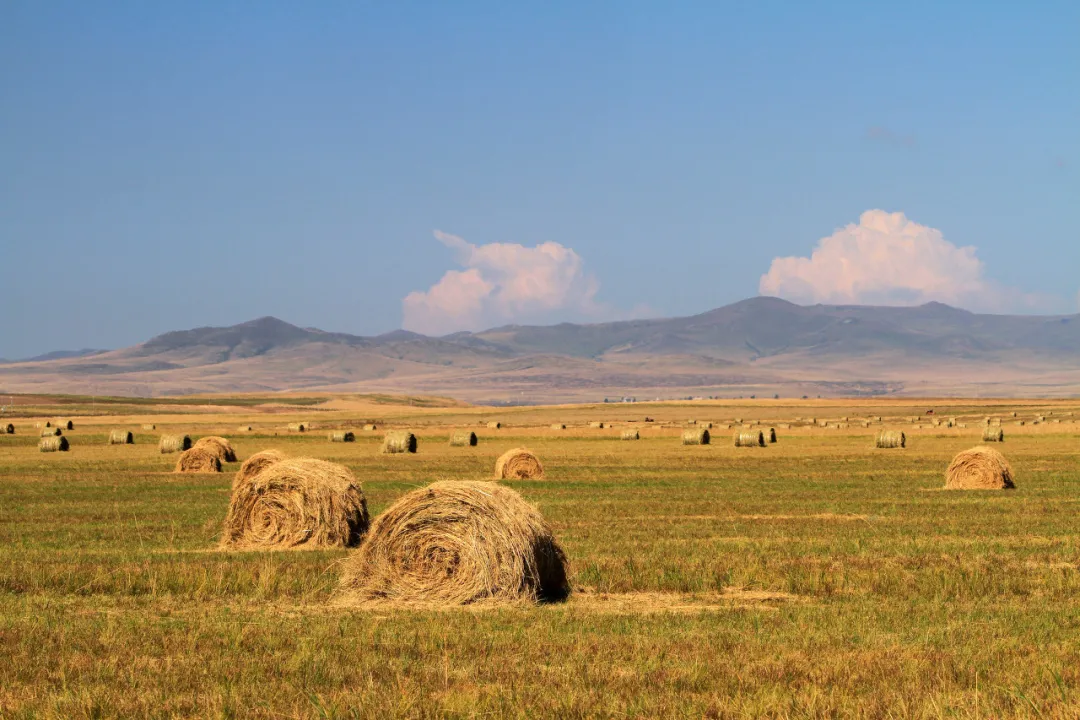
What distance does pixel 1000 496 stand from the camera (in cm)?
2852

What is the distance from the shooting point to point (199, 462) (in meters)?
40.1

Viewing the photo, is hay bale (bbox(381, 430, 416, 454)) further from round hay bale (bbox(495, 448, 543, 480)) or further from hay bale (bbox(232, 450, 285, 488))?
hay bale (bbox(232, 450, 285, 488))

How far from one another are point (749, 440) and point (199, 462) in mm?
24823

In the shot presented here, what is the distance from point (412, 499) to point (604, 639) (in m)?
3.92

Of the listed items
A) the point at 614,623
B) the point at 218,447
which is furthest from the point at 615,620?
the point at 218,447

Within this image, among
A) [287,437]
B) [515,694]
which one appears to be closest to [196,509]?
[515,694]

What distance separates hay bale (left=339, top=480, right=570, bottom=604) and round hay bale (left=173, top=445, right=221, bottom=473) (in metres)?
25.7

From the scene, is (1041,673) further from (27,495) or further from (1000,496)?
(27,495)

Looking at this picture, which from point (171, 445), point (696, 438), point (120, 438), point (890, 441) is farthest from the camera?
point (120, 438)

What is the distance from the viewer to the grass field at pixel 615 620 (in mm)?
9797

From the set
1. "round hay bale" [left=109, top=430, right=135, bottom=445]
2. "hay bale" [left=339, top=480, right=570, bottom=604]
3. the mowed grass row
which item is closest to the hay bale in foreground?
the mowed grass row

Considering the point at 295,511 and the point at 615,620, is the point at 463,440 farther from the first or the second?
the point at 615,620

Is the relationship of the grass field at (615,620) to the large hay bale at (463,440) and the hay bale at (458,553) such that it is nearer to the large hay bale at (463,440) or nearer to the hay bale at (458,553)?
the hay bale at (458,553)

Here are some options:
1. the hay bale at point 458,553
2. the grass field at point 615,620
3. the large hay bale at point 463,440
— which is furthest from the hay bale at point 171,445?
the hay bale at point 458,553
